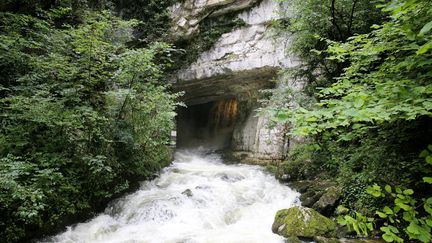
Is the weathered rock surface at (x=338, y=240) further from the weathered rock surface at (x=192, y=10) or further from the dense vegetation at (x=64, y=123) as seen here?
the weathered rock surface at (x=192, y=10)

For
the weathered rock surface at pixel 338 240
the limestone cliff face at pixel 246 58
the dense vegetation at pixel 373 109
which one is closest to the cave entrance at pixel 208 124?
the limestone cliff face at pixel 246 58

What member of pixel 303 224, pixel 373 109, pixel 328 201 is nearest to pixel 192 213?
pixel 303 224

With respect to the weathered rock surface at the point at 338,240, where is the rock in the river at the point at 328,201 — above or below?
above

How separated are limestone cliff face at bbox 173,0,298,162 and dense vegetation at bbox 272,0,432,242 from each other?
185 centimetres

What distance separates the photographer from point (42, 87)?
5.41 meters

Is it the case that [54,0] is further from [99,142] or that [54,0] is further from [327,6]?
[327,6]

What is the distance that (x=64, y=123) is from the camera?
16.1ft

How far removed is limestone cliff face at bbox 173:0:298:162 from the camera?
37.0ft

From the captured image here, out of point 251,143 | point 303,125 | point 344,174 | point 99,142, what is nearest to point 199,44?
point 251,143

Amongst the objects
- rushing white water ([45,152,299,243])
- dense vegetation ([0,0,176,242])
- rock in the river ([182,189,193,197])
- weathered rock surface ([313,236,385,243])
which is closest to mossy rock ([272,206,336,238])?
weathered rock surface ([313,236,385,243])

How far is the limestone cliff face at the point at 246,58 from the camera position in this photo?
37.0 feet

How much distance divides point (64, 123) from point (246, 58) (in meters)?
8.54

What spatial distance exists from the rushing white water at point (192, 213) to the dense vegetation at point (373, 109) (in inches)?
70.8

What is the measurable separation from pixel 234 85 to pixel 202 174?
19.1ft
